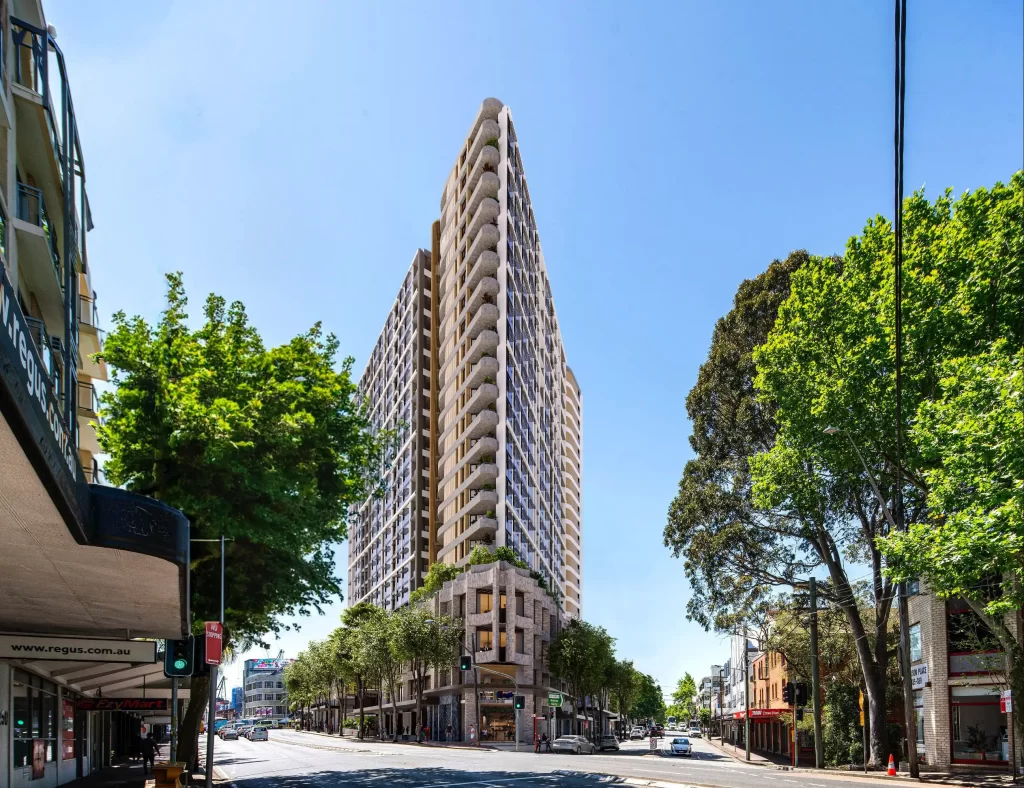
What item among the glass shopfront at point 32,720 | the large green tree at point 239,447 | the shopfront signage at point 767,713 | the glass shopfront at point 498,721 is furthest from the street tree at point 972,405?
the glass shopfront at point 498,721

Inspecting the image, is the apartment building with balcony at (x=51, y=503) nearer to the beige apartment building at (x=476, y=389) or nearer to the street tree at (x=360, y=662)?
the street tree at (x=360, y=662)

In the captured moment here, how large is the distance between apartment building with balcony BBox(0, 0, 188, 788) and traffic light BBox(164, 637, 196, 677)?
0.95 meters

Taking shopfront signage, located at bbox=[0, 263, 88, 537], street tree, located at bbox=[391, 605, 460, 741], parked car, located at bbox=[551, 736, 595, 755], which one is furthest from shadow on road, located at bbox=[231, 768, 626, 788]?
street tree, located at bbox=[391, 605, 460, 741]

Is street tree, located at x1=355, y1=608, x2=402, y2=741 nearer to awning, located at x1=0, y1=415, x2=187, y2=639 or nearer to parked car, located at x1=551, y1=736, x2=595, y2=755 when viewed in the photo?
parked car, located at x1=551, y1=736, x2=595, y2=755

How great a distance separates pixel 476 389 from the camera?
306ft

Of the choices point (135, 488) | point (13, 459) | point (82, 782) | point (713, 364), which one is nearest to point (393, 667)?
point (713, 364)

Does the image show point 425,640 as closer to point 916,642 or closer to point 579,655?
point 579,655

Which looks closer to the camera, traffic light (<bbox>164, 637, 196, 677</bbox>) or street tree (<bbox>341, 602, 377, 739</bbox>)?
traffic light (<bbox>164, 637, 196, 677</bbox>)

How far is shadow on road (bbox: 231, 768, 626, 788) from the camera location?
27.3m

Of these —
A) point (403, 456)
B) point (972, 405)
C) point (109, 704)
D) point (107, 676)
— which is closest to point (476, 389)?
point (403, 456)

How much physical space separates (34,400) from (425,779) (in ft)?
77.1

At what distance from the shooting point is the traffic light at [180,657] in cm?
1688

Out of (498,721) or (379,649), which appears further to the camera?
(379,649)

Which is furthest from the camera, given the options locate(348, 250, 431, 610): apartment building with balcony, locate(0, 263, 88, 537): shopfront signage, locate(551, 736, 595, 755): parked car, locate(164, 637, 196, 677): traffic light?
locate(348, 250, 431, 610): apartment building with balcony
